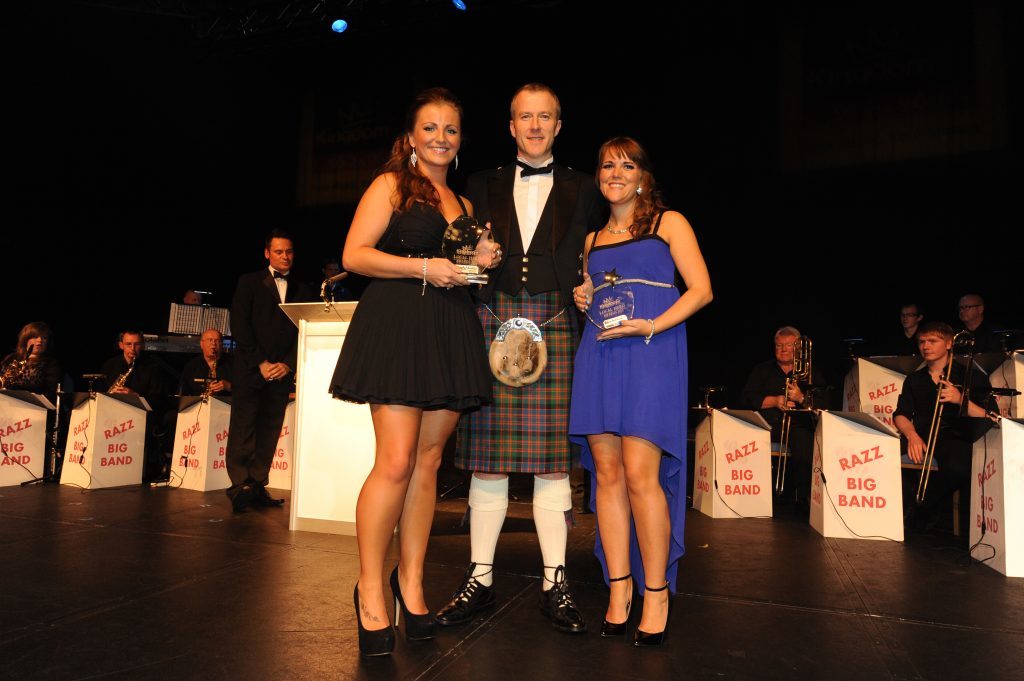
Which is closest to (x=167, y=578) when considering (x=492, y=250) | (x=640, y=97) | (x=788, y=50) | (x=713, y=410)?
(x=492, y=250)

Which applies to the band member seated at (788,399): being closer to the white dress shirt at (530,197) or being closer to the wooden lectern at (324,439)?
the wooden lectern at (324,439)

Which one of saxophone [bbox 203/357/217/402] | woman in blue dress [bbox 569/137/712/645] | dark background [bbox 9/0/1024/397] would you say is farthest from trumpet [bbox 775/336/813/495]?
saxophone [bbox 203/357/217/402]

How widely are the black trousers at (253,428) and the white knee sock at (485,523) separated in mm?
2727

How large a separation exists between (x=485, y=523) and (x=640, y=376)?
28.5 inches

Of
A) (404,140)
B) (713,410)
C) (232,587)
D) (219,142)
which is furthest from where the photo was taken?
(219,142)

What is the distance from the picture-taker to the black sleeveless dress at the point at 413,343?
190 cm

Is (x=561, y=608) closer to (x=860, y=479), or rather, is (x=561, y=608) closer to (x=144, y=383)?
(x=860, y=479)

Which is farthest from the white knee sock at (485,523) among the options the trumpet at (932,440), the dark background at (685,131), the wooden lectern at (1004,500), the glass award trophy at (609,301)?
the dark background at (685,131)

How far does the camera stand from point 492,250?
1881mm

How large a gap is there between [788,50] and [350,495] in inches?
247

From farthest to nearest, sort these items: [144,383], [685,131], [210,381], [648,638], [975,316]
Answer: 1. [685,131]
2. [144,383]
3. [975,316]
4. [210,381]
5. [648,638]

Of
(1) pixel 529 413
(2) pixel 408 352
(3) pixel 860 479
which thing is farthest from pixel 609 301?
(3) pixel 860 479

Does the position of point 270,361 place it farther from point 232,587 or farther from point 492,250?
point 492,250

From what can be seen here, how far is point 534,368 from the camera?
7.34 ft
